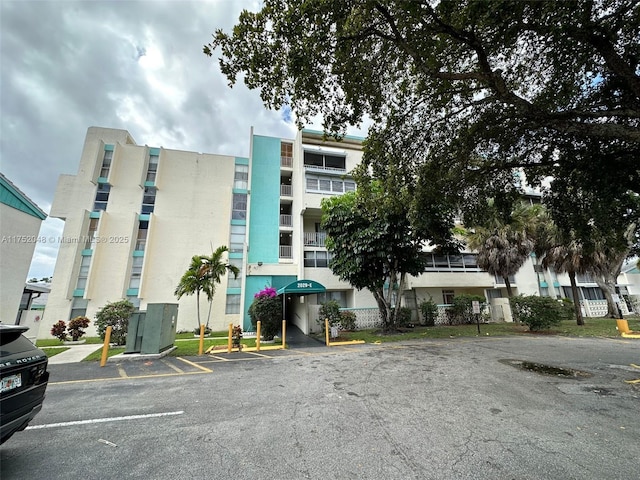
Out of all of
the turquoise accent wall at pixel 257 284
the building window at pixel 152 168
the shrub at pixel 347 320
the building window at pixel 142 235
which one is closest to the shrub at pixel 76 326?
the building window at pixel 142 235

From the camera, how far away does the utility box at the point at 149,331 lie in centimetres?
→ 925

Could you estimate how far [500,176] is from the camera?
10422mm

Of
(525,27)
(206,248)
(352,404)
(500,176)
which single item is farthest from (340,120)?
(206,248)

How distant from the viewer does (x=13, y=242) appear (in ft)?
31.3

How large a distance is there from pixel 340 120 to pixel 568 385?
874cm

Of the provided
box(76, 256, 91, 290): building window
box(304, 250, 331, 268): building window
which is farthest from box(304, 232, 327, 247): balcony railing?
box(76, 256, 91, 290): building window

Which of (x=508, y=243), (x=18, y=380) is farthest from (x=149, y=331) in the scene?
(x=508, y=243)

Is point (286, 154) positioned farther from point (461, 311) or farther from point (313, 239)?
point (461, 311)

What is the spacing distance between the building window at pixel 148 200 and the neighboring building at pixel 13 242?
11.7 metres

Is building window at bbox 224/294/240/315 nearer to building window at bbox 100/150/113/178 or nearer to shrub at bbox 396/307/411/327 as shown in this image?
shrub at bbox 396/307/411/327

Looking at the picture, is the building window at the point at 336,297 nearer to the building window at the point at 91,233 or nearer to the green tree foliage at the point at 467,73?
the green tree foliage at the point at 467,73

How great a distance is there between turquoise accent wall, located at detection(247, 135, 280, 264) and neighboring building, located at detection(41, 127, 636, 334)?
82 mm

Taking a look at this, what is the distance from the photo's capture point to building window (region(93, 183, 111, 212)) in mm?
21013

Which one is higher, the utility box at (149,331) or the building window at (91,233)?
the building window at (91,233)
